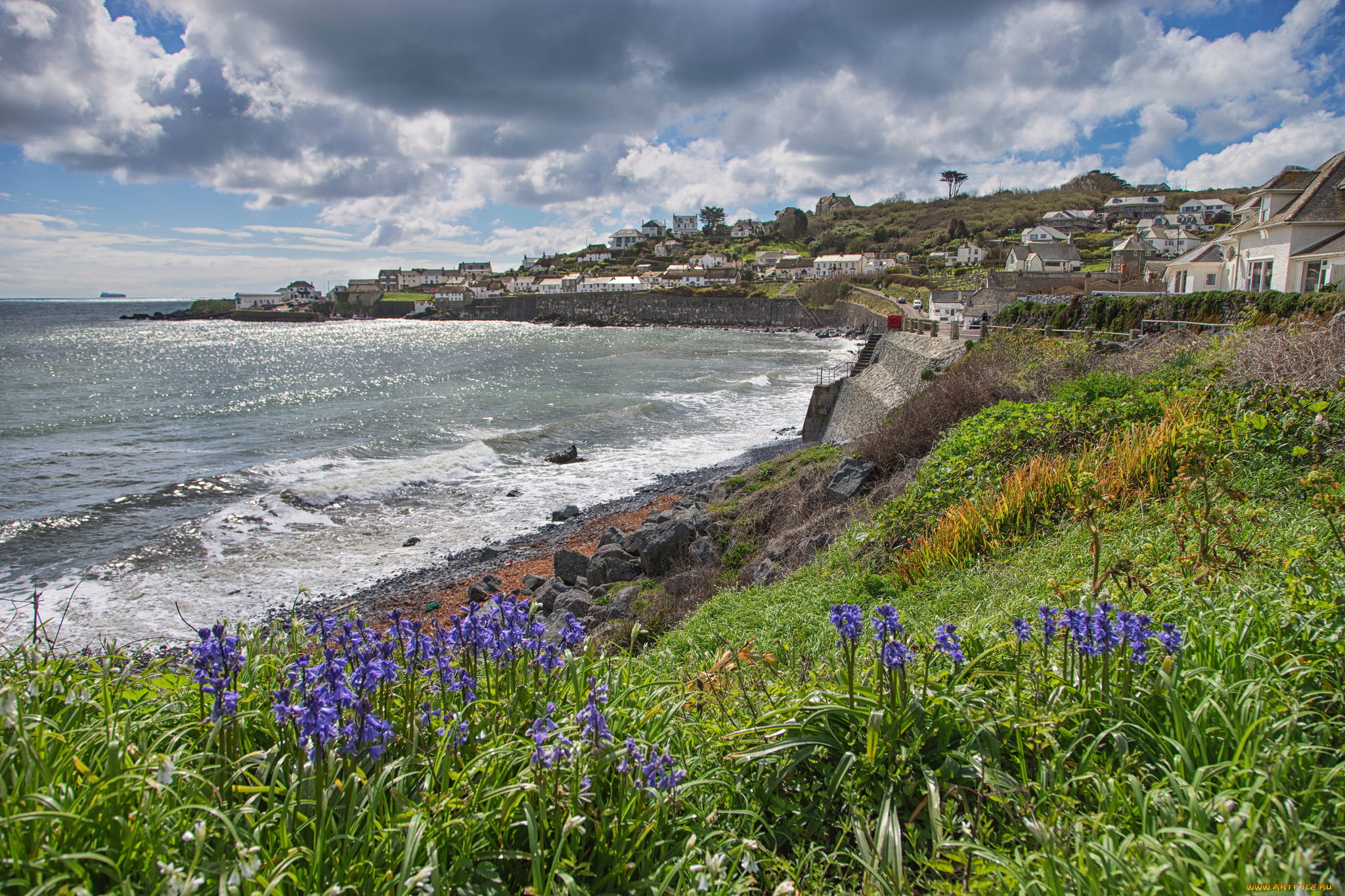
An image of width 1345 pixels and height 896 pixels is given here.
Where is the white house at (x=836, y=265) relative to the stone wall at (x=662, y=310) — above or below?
above

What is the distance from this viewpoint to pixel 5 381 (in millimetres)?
48688

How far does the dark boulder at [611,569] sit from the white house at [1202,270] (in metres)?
29.4

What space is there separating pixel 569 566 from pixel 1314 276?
26.1m

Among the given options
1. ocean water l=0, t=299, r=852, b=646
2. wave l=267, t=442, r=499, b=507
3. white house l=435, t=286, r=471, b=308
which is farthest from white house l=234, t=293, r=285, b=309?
wave l=267, t=442, r=499, b=507

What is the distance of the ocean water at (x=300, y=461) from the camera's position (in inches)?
557

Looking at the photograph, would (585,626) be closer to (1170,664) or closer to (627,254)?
(1170,664)

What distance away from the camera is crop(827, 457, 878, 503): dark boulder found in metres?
11.5

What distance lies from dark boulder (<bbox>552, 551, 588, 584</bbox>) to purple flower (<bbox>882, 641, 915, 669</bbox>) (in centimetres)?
1056

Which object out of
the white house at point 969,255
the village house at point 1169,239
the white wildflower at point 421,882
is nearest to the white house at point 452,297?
the white house at point 969,255

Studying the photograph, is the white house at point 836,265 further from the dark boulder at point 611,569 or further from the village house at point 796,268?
the dark boulder at point 611,569

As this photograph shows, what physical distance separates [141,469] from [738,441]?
69.9 ft

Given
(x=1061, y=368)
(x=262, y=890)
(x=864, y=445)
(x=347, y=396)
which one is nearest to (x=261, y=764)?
(x=262, y=890)

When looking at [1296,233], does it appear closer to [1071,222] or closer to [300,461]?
[300,461]

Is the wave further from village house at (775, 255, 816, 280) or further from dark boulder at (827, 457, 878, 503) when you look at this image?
village house at (775, 255, 816, 280)
